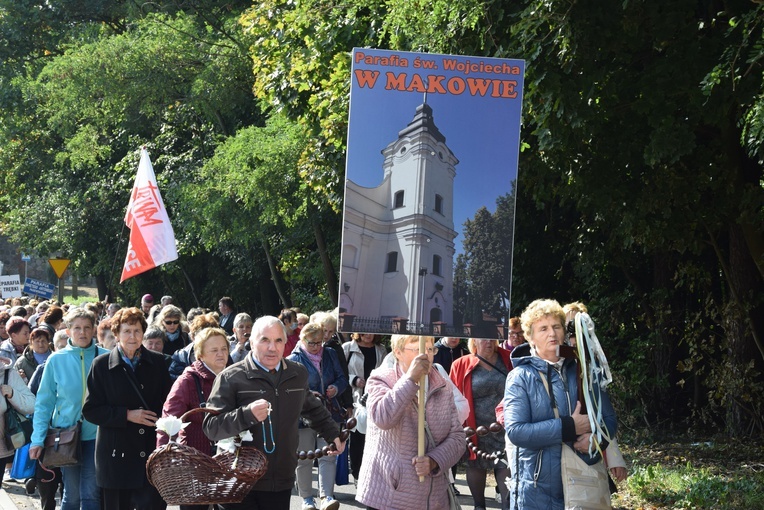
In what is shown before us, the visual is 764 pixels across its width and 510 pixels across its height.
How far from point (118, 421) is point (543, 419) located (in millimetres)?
3254

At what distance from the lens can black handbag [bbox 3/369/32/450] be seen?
30.8 feet

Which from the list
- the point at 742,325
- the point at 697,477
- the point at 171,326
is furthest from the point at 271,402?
the point at 742,325

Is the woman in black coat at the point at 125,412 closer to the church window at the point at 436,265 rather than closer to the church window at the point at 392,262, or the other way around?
the church window at the point at 392,262

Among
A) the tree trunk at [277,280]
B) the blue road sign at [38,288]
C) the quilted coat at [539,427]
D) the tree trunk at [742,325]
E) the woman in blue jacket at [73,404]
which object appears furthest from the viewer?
the blue road sign at [38,288]

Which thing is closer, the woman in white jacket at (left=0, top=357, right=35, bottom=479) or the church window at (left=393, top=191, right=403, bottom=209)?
the church window at (left=393, top=191, right=403, bottom=209)

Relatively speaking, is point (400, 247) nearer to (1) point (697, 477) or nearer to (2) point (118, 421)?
(2) point (118, 421)

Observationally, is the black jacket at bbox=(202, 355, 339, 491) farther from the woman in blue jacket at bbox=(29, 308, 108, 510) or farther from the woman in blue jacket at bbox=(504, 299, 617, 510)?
the woman in blue jacket at bbox=(29, 308, 108, 510)

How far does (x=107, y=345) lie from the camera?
10367 mm

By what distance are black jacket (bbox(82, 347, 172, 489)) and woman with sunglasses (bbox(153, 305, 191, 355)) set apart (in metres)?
5.63

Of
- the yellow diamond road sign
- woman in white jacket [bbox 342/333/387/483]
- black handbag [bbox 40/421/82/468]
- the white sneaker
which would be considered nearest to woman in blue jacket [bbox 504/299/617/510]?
black handbag [bbox 40/421/82/468]

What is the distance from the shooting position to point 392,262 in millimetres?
6113

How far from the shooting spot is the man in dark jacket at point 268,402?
259 inches

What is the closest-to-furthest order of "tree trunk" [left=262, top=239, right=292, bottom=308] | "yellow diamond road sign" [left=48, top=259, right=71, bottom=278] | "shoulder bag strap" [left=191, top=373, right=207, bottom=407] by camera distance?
"shoulder bag strap" [left=191, top=373, right=207, bottom=407] < "tree trunk" [left=262, top=239, right=292, bottom=308] < "yellow diamond road sign" [left=48, top=259, right=71, bottom=278]

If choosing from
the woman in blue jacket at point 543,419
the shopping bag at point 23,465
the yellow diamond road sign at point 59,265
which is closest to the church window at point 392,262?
the woman in blue jacket at point 543,419
